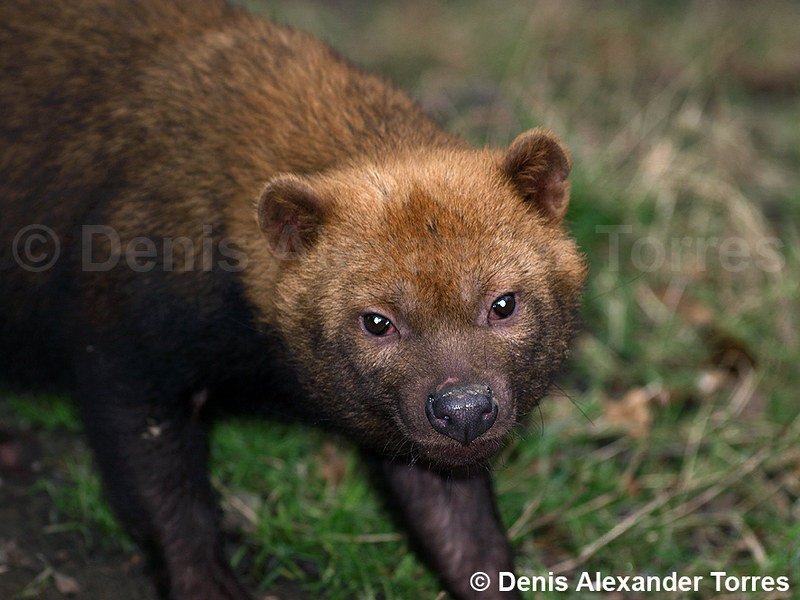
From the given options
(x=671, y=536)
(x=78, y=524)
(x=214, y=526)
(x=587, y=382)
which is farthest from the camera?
(x=587, y=382)

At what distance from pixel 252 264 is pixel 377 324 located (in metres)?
0.72

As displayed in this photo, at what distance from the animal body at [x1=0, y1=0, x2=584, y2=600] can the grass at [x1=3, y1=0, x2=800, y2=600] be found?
0.58 meters

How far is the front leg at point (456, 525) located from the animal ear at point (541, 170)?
1.33 meters

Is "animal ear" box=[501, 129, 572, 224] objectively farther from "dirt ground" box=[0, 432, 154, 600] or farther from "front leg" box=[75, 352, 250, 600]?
"dirt ground" box=[0, 432, 154, 600]

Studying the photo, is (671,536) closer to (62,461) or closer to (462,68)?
(62,461)

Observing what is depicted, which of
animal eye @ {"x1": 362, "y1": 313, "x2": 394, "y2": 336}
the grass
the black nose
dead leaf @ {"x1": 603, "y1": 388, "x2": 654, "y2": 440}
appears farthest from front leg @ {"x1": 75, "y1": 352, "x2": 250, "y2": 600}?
dead leaf @ {"x1": 603, "y1": 388, "x2": 654, "y2": 440}

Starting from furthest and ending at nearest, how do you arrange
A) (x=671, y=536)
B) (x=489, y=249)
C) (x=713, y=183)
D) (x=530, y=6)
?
(x=530, y=6) < (x=713, y=183) < (x=671, y=536) < (x=489, y=249)

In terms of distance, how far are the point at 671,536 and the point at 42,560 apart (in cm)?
309

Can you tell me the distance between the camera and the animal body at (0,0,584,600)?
3635 mm

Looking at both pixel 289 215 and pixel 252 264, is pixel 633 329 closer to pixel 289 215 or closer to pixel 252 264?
pixel 252 264

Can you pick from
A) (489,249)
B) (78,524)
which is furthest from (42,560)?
(489,249)

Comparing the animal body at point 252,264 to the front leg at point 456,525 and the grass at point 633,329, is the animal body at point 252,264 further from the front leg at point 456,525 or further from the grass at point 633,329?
the grass at point 633,329

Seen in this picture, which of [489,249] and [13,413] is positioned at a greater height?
[489,249]

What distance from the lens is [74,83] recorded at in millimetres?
4781
